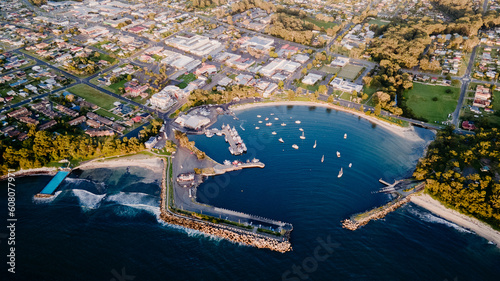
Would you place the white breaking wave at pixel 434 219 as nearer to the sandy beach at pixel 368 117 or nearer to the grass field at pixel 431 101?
the sandy beach at pixel 368 117

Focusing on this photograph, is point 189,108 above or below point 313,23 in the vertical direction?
below

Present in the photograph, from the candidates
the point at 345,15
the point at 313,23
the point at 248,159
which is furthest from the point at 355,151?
the point at 345,15

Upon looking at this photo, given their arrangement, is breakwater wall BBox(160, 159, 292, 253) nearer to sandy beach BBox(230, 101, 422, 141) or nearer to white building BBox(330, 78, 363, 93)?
sandy beach BBox(230, 101, 422, 141)

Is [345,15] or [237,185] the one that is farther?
[345,15]

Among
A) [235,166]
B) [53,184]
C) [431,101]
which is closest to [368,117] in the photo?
[431,101]

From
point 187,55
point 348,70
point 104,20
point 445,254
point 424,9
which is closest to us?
point 445,254

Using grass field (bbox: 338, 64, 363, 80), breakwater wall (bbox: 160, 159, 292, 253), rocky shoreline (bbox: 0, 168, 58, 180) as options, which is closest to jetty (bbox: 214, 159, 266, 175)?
breakwater wall (bbox: 160, 159, 292, 253)

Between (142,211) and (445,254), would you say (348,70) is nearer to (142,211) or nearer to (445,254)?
(445,254)

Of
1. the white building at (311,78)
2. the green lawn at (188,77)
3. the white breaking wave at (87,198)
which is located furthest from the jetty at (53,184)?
the white building at (311,78)
